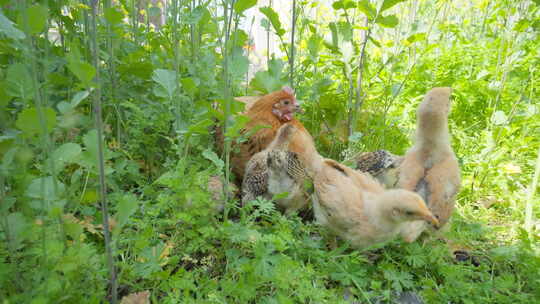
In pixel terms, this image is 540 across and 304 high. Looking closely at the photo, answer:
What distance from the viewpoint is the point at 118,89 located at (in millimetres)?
2551

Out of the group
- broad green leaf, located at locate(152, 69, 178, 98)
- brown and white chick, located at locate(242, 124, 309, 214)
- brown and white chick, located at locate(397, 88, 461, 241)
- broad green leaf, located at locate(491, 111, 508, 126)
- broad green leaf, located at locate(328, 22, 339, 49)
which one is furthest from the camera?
broad green leaf, located at locate(491, 111, 508, 126)

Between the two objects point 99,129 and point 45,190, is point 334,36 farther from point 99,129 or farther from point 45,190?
point 45,190

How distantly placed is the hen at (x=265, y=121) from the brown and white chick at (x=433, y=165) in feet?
3.01

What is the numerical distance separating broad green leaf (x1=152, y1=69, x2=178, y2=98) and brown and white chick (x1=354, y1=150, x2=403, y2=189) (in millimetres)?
1423

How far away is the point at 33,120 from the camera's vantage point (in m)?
1.04

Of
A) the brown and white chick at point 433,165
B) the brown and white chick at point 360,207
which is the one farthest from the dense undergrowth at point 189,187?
the brown and white chick at point 433,165

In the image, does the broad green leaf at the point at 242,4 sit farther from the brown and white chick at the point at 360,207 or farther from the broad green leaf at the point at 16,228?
the broad green leaf at the point at 16,228

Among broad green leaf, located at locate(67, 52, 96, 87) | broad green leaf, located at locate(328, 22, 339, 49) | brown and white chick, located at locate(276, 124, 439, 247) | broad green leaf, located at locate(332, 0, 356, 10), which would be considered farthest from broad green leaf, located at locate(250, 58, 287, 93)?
broad green leaf, located at locate(67, 52, 96, 87)

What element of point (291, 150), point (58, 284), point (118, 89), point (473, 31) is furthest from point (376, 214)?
point (473, 31)

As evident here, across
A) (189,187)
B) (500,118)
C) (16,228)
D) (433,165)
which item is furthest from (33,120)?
(500,118)

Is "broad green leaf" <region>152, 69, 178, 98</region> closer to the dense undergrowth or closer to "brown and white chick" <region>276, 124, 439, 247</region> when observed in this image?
the dense undergrowth

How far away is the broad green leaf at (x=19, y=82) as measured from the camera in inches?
48.4

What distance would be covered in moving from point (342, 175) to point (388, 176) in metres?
0.46

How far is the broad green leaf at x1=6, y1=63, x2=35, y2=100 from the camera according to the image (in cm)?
123
